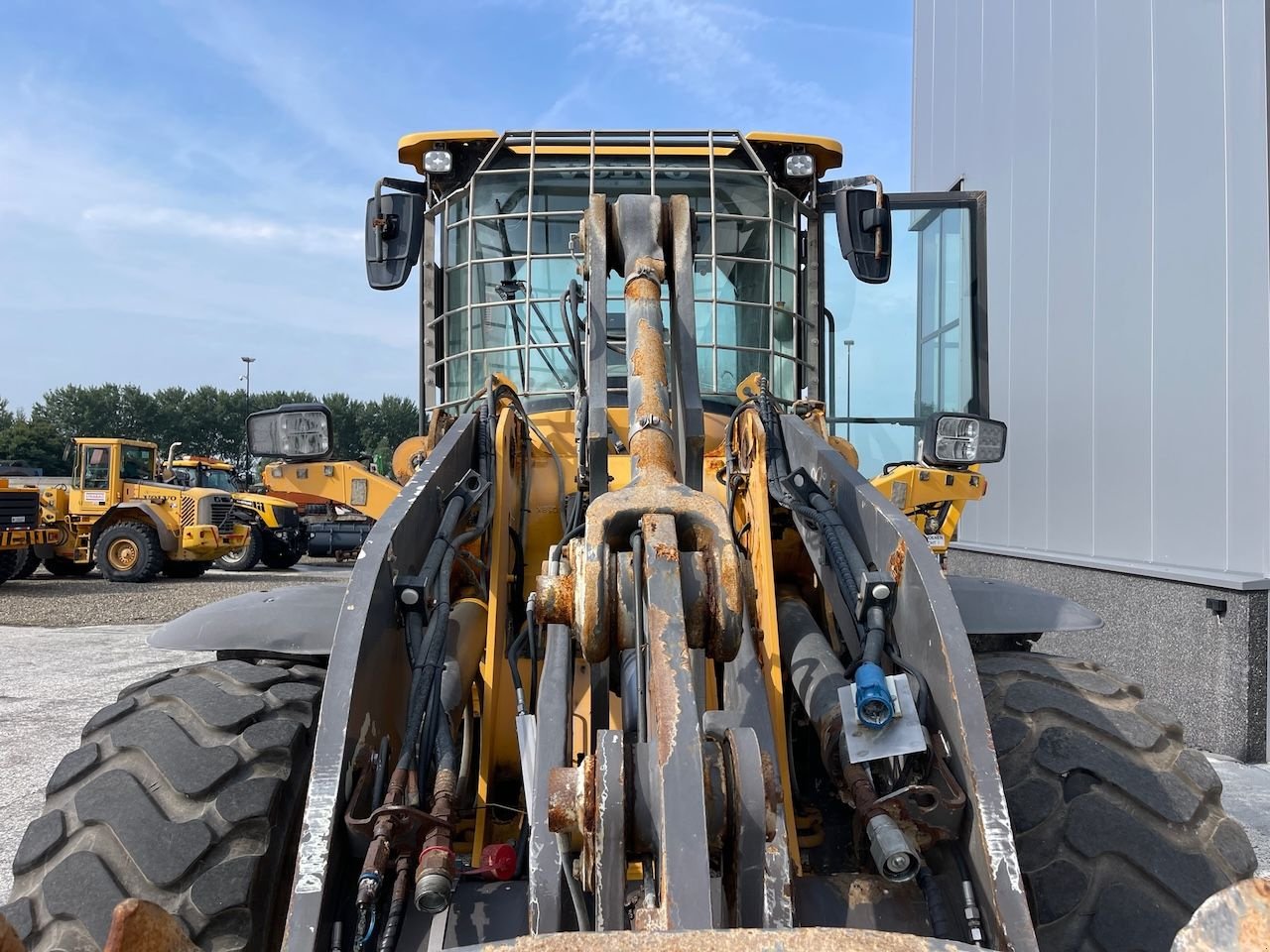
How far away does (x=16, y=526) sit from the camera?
1775 cm

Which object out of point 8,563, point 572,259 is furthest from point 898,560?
point 8,563

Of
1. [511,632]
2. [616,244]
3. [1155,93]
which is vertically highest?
[1155,93]

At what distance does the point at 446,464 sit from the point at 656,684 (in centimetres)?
118

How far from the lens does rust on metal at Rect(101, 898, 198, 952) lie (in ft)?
4.03

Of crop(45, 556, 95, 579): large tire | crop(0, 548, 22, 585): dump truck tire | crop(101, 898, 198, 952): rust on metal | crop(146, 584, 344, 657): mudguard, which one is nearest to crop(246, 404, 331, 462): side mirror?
crop(146, 584, 344, 657): mudguard

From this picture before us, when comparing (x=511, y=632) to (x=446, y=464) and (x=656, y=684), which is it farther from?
(x=656, y=684)

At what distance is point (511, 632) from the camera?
288 cm

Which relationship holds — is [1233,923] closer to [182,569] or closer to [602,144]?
[602,144]

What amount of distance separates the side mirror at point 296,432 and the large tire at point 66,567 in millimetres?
19980

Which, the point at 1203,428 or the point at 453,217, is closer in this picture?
the point at 453,217

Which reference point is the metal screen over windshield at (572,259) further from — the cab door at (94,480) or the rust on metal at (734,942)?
the cab door at (94,480)

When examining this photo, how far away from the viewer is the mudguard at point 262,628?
2.61m

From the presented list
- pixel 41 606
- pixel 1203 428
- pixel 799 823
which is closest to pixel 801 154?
pixel 799 823

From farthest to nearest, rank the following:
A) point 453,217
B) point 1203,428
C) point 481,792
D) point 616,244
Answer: point 1203,428 → point 453,217 → point 616,244 → point 481,792
